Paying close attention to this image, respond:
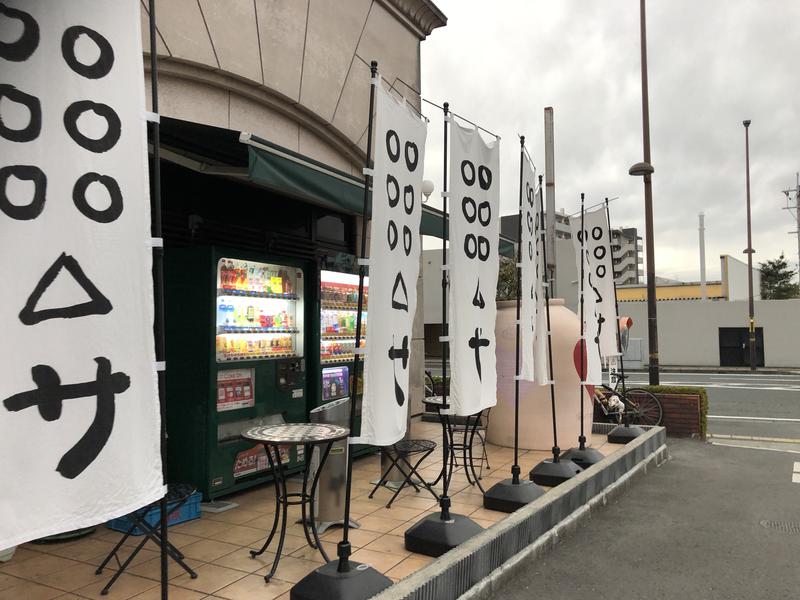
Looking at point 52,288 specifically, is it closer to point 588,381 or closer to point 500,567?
point 500,567

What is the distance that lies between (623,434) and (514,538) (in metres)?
5.09

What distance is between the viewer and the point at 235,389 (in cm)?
620

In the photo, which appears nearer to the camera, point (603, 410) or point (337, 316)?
point (337, 316)

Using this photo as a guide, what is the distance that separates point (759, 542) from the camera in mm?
5746

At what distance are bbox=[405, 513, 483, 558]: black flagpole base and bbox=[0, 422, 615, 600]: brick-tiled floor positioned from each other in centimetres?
11

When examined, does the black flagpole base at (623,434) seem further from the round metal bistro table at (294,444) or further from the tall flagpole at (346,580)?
the tall flagpole at (346,580)

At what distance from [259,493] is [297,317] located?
6.70ft

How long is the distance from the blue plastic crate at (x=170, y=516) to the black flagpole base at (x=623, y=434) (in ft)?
21.0

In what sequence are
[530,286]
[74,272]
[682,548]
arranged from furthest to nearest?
[530,286] → [682,548] → [74,272]

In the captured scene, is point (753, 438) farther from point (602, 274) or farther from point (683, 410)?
point (602, 274)

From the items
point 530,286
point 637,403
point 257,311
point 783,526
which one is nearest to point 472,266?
point 530,286

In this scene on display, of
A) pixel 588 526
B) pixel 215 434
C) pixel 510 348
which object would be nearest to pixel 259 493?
pixel 215 434

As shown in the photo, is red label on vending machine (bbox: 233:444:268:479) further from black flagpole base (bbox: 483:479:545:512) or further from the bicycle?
the bicycle

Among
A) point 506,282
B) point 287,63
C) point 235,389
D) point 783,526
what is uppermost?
point 287,63
